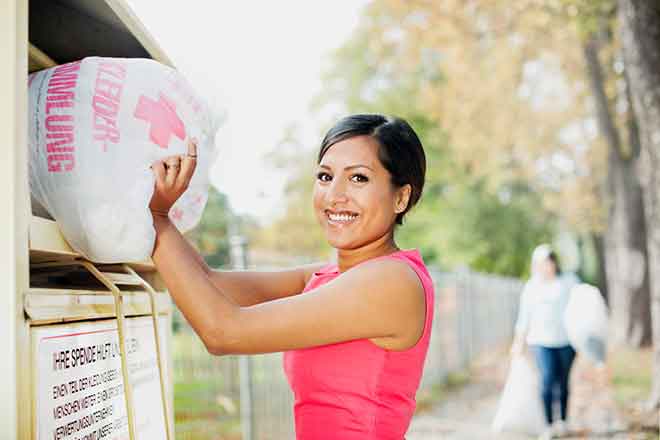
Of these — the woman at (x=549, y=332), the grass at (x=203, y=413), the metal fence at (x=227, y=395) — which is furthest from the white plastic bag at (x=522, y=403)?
the grass at (x=203, y=413)

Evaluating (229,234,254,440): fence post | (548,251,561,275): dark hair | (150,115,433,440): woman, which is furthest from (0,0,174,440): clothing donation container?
(548,251,561,275): dark hair

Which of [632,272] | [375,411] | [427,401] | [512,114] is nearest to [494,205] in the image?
[512,114]

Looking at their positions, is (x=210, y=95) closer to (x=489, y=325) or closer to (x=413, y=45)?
(x=413, y=45)

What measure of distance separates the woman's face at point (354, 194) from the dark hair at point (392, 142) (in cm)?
2

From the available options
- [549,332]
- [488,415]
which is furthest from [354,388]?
[488,415]

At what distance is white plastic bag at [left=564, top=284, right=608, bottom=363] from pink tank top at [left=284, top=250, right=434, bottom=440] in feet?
20.4

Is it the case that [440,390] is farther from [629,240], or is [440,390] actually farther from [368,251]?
[368,251]

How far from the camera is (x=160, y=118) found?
1759 millimetres

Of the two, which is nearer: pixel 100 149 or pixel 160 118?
pixel 100 149

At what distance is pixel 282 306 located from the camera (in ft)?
6.56

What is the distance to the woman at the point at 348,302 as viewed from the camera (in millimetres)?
1866

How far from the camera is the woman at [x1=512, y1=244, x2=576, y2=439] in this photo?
26.8 ft

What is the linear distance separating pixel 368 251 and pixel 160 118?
34.5 inches

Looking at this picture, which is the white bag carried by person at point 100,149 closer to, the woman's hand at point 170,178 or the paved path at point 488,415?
the woman's hand at point 170,178
